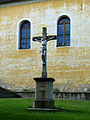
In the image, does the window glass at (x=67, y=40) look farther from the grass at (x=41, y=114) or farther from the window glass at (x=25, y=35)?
the grass at (x=41, y=114)

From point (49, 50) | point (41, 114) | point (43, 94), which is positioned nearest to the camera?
point (41, 114)

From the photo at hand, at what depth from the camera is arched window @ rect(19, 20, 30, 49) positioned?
23.3 meters

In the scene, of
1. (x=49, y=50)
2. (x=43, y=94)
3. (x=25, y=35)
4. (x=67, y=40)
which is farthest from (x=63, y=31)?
(x=43, y=94)

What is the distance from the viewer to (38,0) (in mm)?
23031

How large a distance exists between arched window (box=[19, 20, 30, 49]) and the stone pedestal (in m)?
12.0

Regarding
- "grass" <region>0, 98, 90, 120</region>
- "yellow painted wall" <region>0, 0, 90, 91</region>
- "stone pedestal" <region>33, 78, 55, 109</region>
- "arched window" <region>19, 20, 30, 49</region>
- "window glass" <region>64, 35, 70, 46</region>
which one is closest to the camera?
"grass" <region>0, 98, 90, 120</region>

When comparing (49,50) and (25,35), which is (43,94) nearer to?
(49,50)

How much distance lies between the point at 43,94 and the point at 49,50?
11022 millimetres

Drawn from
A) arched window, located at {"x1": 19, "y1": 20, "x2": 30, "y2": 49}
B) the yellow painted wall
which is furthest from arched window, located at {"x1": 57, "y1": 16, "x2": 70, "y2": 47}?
arched window, located at {"x1": 19, "y1": 20, "x2": 30, "y2": 49}

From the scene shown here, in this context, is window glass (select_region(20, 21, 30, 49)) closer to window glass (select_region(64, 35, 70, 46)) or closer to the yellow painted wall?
the yellow painted wall

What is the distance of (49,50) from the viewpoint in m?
22.1

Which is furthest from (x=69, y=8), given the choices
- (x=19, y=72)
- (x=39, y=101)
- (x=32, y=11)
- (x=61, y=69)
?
(x=39, y=101)

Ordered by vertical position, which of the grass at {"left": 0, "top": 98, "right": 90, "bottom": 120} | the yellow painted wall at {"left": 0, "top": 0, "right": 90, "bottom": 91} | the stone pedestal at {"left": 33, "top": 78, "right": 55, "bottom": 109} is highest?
the yellow painted wall at {"left": 0, "top": 0, "right": 90, "bottom": 91}

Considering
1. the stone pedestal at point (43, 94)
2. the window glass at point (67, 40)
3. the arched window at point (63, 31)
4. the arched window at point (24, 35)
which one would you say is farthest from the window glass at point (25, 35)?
the stone pedestal at point (43, 94)
